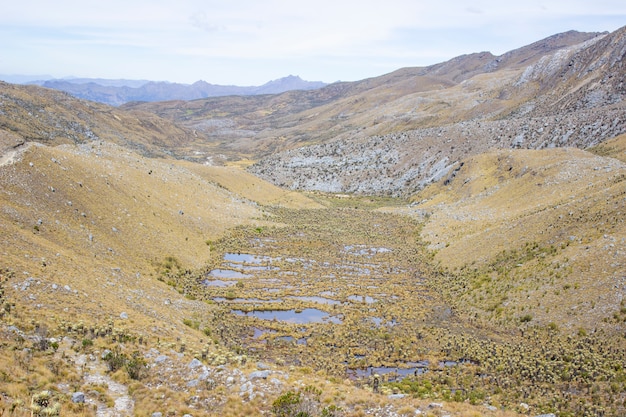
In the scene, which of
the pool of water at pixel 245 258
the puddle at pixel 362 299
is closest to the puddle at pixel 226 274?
the pool of water at pixel 245 258

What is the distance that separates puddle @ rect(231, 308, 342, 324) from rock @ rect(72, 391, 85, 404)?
16268 mm

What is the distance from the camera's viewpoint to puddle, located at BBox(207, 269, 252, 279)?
3716 cm

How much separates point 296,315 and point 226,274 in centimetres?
1032

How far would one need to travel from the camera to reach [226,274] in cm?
3766

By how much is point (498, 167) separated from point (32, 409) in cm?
6693

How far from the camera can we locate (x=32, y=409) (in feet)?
38.2

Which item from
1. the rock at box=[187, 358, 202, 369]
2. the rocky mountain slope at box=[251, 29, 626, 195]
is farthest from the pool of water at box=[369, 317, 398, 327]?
the rocky mountain slope at box=[251, 29, 626, 195]

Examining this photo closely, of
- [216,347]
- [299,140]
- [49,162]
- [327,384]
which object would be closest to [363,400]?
[327,384]

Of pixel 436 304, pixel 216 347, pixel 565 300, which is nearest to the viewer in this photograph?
pixel 216 347

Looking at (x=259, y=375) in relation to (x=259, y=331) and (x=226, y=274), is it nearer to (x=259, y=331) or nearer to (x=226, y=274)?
(x=259, y=331)

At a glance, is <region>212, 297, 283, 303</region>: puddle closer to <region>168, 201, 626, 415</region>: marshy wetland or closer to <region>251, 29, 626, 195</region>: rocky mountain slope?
<region>168, 201, 626, 415</region>: marshy wetland

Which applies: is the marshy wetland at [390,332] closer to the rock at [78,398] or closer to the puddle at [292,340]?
the puddle at [292,340]

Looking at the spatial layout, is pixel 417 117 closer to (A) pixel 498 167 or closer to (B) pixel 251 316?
(A) pixel 498 167

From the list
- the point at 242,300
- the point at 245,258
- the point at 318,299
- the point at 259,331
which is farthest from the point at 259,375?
the point at 245,258
